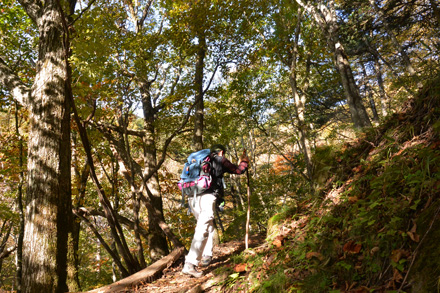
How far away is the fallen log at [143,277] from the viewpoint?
429cm

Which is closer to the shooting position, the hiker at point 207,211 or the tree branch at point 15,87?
the hiker at point 207,211

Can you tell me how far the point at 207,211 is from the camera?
4484 millimetres

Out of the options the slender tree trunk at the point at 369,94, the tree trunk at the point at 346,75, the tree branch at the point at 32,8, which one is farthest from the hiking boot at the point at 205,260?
the slender tree trunk at the point at 369,94

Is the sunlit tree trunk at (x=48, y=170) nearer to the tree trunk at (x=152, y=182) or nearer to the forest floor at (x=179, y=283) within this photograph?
the forest floor at (x=179, y=283)

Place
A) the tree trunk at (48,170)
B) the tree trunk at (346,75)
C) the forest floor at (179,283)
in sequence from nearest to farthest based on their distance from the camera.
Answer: the forest floor at (179,283) → the tree trunk at (48,170) → the tree trunk at (346,75)

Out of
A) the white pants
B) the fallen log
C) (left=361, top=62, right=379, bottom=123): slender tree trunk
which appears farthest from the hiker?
(left=361, top=62, right=379, bottom=123): slender tree trunk

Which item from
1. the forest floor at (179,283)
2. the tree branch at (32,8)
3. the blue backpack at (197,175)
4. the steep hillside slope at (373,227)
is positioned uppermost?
the tree branch at (32,8)

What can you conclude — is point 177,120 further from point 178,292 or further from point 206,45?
point 178,292

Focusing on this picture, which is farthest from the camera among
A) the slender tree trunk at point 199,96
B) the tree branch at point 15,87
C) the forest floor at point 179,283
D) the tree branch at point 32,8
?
the slender tree trunk at point 199,96

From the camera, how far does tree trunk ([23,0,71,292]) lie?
394cm

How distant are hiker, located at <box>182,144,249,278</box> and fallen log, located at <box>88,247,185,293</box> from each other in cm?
96

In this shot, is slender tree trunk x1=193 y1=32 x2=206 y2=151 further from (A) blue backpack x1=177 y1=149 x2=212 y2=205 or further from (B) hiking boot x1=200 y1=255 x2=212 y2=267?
(B) hiking boot x1=200 y1=255 x2=212 y2=267

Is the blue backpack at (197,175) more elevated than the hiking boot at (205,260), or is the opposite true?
the blue backpack at (197,175)

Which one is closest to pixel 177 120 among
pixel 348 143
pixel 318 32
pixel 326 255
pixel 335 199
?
pixel 318 32
